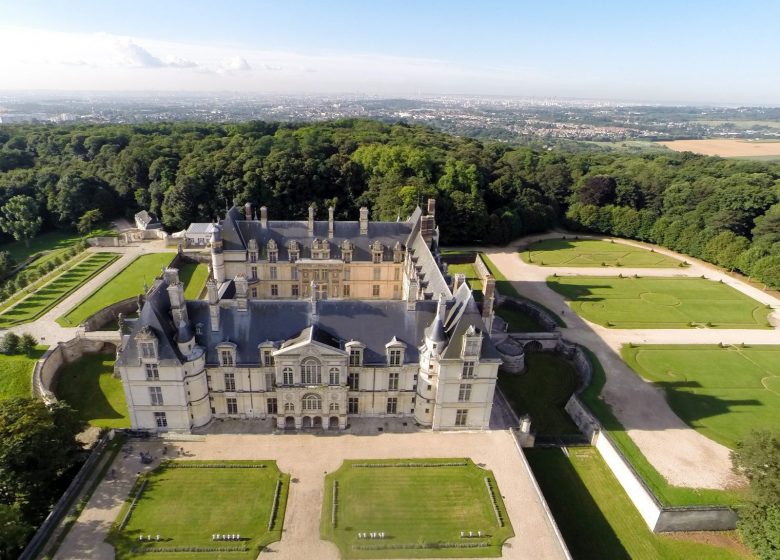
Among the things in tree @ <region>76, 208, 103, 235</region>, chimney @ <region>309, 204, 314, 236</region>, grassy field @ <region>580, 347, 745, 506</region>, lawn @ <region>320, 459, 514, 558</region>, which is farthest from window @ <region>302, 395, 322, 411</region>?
tree @ <region>76, 208, 103, 235</region>

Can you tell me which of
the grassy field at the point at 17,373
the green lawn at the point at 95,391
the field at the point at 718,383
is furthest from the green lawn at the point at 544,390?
the grassy field at the point at 17,373

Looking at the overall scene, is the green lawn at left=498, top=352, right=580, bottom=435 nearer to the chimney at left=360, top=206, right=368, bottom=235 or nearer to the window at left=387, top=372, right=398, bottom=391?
the window at left=387, top=372, right=398, bottom=391

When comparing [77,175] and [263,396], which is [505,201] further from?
[77,175]

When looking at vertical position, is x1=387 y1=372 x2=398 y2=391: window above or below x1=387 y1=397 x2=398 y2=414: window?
above

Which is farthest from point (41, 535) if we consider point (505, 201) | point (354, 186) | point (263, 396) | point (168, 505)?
point (505, 201)

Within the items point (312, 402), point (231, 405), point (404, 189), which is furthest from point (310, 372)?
point (404, 189)

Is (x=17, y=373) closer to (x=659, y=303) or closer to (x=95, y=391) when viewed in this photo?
(x=95, y=391)
